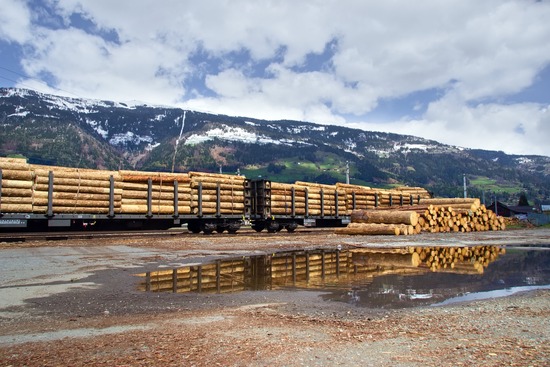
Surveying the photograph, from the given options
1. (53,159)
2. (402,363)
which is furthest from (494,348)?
(53,159)

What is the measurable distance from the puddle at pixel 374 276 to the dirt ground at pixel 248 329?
647 mm

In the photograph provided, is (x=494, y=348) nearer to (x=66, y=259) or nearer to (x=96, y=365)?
(x=96, y=365)

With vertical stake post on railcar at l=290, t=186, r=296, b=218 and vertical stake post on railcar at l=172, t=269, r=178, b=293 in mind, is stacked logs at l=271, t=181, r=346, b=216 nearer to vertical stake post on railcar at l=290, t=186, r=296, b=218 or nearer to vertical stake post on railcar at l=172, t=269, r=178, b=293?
vertical stake post on railcar at l=290, t=186, r=296, b=218

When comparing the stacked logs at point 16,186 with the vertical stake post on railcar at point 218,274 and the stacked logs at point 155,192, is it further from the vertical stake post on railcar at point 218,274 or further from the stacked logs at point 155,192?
the vertical stake post on railcar at point 218,274

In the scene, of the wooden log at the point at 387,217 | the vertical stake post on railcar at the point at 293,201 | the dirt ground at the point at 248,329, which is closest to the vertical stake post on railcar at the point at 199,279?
the dirt ground at the point at 248,329

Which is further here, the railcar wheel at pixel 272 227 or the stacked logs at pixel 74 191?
the railcar wheel at pixel 272 227

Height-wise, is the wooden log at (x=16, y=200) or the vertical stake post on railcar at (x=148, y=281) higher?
the wooden log at (x=16, y=200)

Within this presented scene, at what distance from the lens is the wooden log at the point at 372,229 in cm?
2414

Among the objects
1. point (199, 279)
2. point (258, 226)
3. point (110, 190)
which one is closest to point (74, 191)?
point (110, 190)

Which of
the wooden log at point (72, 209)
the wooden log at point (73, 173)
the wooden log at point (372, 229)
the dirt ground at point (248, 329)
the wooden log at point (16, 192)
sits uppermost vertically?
the wooden log at point (73, 173)

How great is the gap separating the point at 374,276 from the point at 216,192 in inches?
643

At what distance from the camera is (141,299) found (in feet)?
23.7

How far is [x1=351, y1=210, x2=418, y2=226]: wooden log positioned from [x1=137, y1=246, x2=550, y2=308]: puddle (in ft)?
32.9

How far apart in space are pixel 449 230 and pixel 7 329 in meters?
27.1
